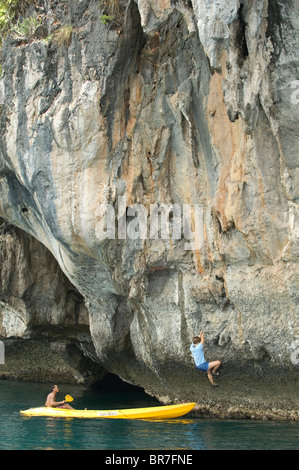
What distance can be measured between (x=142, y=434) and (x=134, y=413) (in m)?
1.75

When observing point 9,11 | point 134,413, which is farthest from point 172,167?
point 134,413

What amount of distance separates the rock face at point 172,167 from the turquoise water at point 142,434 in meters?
1.21

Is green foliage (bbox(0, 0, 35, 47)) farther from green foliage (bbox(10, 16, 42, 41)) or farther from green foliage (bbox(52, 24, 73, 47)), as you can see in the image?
green foliage (bbox(52, 24, 73, 47))

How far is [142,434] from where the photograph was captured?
12.1 meters

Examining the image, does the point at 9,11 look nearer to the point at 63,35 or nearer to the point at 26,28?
the point at 26,28

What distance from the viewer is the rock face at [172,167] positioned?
36.3 feet

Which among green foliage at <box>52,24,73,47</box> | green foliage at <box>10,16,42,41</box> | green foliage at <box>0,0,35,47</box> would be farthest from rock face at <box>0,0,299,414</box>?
green foliage at <box>0,0,35,47</box>

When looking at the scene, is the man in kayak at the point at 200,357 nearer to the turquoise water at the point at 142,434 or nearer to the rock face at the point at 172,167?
the rock face at the point at 172,167

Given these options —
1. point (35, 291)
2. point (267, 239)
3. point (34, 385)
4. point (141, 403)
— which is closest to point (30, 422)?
point (141, 403)

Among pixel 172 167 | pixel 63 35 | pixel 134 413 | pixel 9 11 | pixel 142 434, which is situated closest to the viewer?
pixel 142 434

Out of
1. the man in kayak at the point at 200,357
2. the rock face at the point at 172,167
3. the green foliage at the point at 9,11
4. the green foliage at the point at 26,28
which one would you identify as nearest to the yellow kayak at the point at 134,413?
the man in kayak at the point at 200,357

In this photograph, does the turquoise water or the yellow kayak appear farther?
the yellow kayak

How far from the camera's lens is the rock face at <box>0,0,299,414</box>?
36.3ft

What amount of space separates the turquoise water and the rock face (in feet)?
3.97
